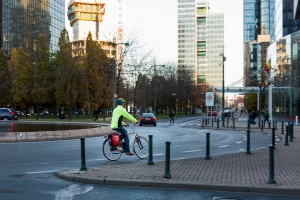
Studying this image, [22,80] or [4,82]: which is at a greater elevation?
[22,80]

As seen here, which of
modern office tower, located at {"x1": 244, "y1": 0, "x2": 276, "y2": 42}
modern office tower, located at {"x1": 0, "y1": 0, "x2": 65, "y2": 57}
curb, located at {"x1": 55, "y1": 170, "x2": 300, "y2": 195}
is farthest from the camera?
modern office tower, located at {"x1": 244, "y1": 0, "x2": 276, "y2": 42}

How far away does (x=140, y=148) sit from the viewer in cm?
1314

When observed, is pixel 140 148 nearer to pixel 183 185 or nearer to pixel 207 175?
pixel 207 175

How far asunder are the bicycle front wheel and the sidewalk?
1862 millimetres

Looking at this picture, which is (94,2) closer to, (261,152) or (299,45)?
(299,45)

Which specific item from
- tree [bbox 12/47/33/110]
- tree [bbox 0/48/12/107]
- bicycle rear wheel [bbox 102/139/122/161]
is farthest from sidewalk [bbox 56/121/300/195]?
tree [bbox 0/48/12/107]

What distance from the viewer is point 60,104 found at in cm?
6500

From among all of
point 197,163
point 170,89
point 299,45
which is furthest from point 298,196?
point 170,89

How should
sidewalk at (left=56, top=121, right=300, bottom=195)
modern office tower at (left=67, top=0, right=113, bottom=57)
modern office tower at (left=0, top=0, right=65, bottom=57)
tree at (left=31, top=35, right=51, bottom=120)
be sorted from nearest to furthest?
sidewalk at (left=56, top=121, right=300, bottom=195)
tree at (left=31, top=35, right=51, bottom=120)
modern office tower at (left=0, top=0, right=65, bottom=57)
modern office tower at (left=67, top=0, right=113, bottom=57)

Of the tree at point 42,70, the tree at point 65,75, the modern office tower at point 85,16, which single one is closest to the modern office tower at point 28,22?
the tree at point 42,70

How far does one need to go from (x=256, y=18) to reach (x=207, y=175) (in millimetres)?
153969

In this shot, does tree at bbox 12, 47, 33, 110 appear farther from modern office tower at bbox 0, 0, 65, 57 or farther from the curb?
the curb

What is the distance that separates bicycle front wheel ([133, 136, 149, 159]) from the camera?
13102 millimetres

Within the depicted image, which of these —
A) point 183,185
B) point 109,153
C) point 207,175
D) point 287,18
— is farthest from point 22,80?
point 183,185
